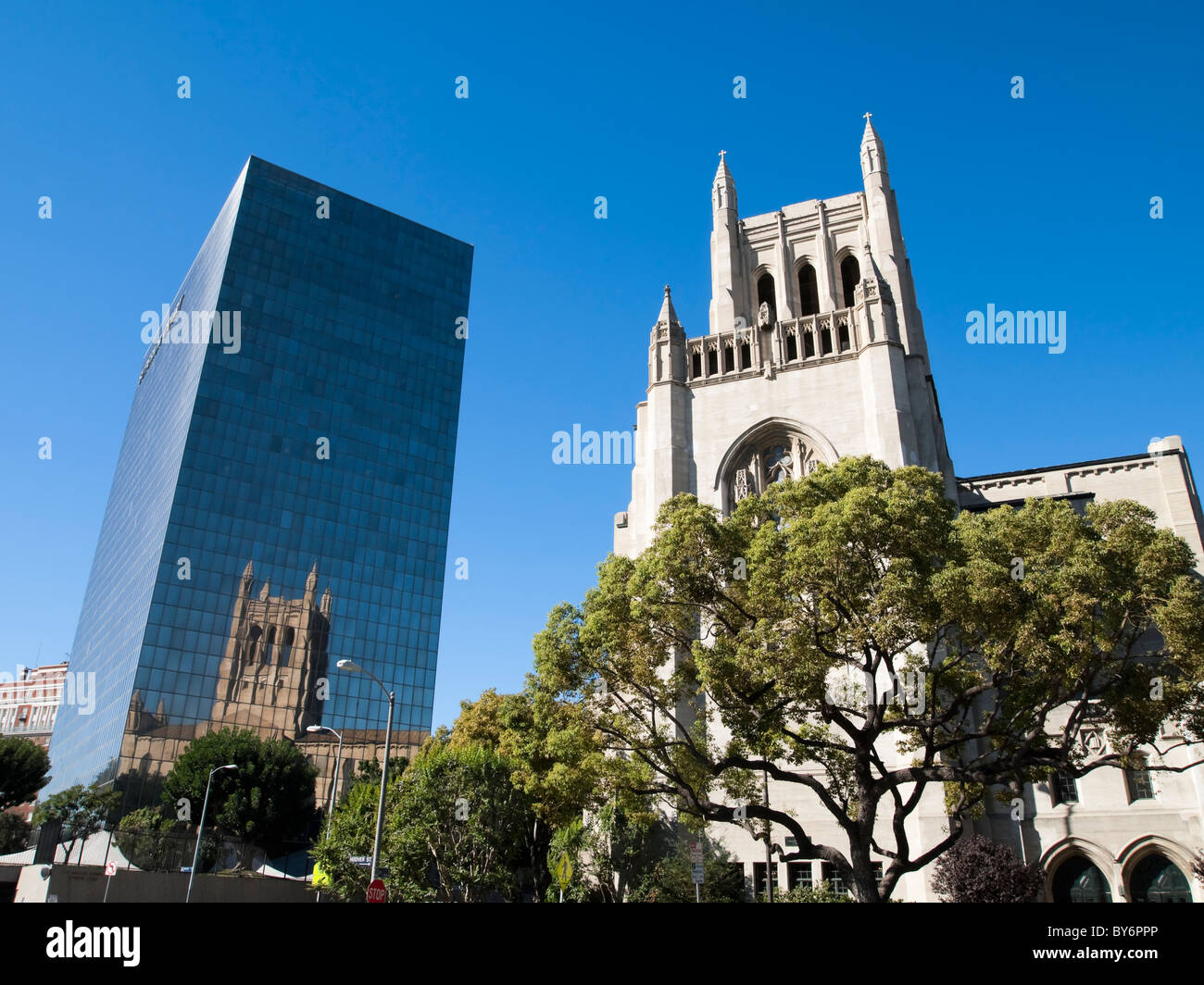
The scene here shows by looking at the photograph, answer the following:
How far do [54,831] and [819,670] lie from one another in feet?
180

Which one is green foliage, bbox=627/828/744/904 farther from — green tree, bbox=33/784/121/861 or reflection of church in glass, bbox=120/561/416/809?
green tree, bbox=33/784/121/861

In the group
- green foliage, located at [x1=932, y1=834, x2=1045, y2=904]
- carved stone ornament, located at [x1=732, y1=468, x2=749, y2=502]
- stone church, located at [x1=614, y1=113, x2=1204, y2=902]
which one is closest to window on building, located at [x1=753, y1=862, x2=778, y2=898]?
stone church, located at [x1=614, y1=113, x2=1204, y2=902]

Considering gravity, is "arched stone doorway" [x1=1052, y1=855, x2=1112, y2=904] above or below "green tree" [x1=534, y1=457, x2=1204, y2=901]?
below

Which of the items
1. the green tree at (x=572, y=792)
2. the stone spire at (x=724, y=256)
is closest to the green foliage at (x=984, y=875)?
the green tree at (x=572, y=792)

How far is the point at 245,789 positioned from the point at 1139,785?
50640 millimetres

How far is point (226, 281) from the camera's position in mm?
83188

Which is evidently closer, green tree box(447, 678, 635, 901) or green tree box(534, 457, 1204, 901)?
green tree box(534, 457, 1204, 901)

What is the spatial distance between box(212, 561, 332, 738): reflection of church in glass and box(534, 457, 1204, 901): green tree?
5551cm

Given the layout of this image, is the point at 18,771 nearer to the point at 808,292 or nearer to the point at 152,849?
the point at 152,849

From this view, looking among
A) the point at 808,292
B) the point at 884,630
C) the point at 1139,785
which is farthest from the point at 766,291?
the point at 884,630

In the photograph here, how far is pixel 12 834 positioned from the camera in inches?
1677

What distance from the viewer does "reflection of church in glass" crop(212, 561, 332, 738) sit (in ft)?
232
